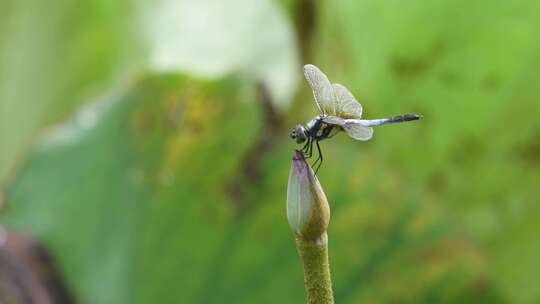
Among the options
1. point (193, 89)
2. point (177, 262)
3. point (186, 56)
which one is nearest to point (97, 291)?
point (177, 262)

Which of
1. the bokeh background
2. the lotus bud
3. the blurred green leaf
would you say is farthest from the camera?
the blurred green leaf

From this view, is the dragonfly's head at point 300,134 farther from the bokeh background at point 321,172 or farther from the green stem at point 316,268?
the bokeh background at point 321,172

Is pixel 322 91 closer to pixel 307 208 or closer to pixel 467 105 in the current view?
pixel 307 208

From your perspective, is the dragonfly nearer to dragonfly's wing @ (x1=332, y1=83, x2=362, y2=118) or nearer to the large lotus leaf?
dragonfly's wing @ (x1=332, y1=83, x2=362, y2=118)

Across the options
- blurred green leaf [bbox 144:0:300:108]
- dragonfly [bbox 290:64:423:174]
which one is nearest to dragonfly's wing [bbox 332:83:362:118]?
dragonfly [bbox 290:64:423:174]

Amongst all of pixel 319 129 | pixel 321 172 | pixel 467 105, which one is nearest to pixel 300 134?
pixel 319 129

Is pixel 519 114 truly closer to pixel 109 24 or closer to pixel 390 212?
pixel 390 212
